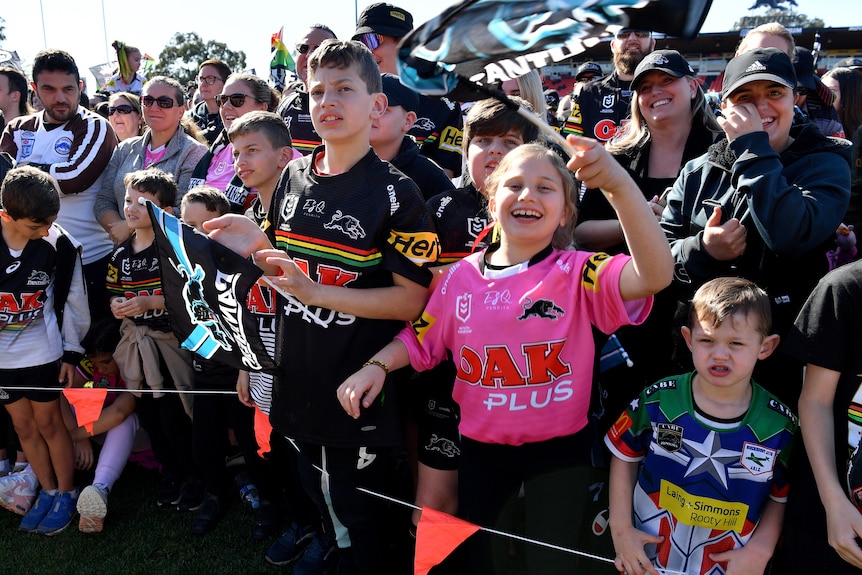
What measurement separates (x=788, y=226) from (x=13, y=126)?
5.50m

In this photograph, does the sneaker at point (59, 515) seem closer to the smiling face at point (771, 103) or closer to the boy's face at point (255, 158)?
the boy's face at point (255, 158)

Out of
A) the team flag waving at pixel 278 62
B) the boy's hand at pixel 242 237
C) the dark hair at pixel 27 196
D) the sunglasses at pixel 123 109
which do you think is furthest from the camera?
the team flag waving at pixel 278 62

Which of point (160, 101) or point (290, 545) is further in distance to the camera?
point (160, 101)

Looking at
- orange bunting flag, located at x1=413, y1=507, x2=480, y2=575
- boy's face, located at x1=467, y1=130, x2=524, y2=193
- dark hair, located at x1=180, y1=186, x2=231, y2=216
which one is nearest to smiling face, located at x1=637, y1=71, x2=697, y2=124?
boy's face, located at x1=467, y1=130, x2=524, y2=193

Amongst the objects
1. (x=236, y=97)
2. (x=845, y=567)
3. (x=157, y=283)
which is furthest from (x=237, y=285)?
(x=236, y=97)

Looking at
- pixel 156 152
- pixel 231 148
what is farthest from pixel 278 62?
pixel 231 148

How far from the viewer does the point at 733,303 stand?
2.44 meters

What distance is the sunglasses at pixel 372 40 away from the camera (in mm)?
4754

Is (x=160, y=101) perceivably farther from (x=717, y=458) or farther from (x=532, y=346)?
(x=717, y=458)

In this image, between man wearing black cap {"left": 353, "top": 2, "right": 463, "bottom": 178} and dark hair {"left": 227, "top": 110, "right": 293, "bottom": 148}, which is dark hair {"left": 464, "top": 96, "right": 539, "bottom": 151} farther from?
man wearing black cap {"left": 353, "top": 2, "right": 463, "bottom": 178}

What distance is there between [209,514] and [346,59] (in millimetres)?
2651

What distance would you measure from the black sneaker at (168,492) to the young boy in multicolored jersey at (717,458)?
2.83 m

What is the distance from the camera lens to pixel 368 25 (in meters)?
4.88

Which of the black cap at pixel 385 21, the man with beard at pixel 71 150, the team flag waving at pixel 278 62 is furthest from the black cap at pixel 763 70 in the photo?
the team flag waving at pixel 278 62
